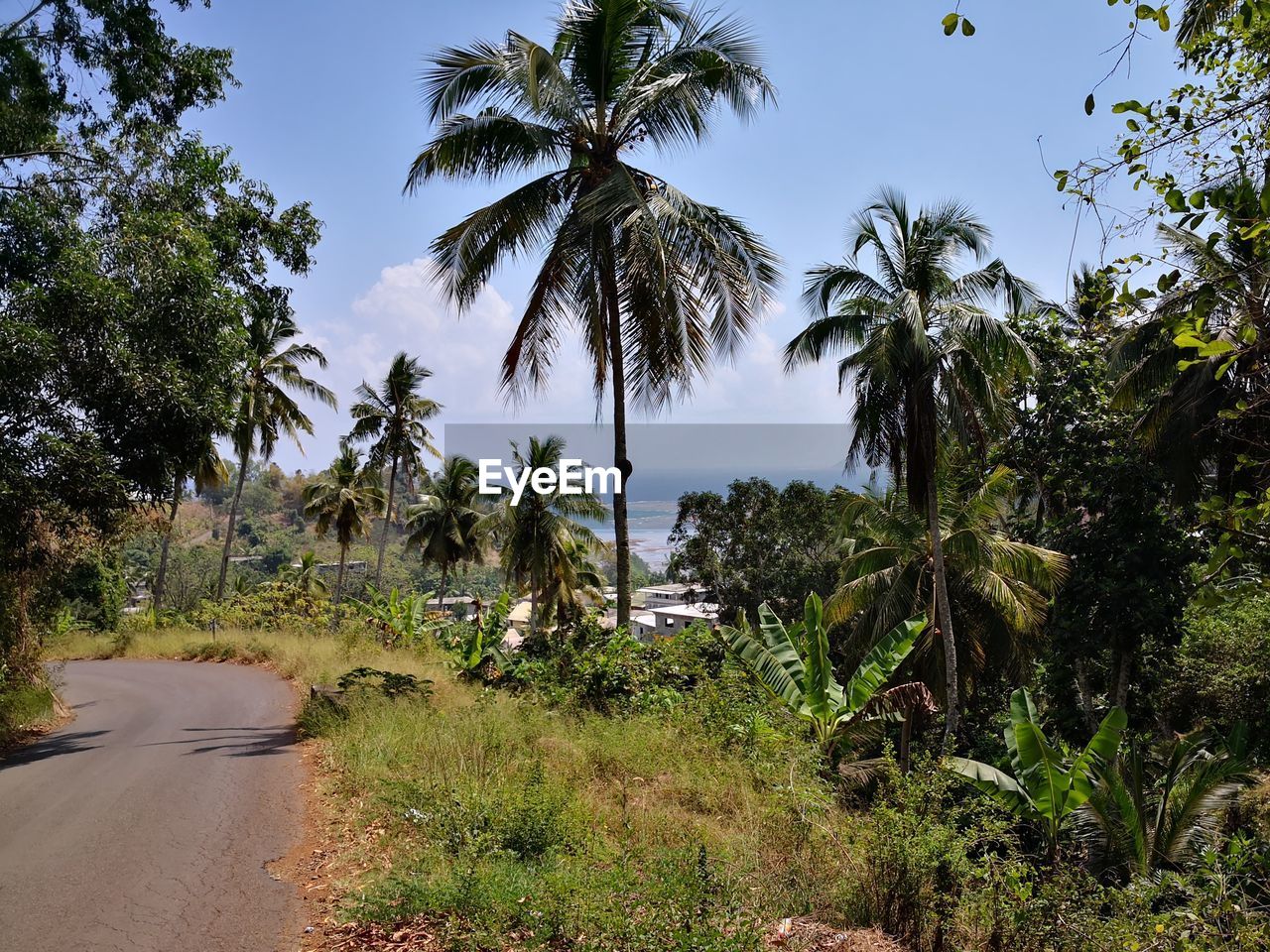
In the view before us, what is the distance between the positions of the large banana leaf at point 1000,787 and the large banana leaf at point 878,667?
5.30ft

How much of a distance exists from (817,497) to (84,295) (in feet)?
85.2

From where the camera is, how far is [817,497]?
30.7m

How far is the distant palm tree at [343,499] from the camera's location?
32938mm

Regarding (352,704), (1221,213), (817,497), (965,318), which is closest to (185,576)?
(817,497)

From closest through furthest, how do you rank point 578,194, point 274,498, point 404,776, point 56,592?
point 404,776 < point 56,592 < point 578,194 < point 274,498

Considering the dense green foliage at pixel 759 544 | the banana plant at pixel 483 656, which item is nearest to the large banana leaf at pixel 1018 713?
the banana plant at pixel 483 656

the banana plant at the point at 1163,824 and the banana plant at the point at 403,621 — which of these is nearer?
the banana plant at the point at 1163,824

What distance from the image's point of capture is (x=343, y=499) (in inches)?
1283

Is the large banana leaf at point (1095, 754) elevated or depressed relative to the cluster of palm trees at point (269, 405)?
depressed

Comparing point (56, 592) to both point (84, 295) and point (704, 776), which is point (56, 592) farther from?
point (704, 776)

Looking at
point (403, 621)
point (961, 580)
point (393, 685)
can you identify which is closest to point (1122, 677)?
point (961, 580)

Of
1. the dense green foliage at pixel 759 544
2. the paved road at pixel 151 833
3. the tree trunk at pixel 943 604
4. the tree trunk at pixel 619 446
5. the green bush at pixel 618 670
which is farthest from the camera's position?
the dense green foliage at pixel 759 544

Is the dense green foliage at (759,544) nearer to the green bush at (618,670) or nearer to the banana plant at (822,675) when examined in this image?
the banana plant at (822,675)

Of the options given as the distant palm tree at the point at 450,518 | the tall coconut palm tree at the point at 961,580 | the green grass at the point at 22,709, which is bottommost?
the green grass at the point at 22,709
